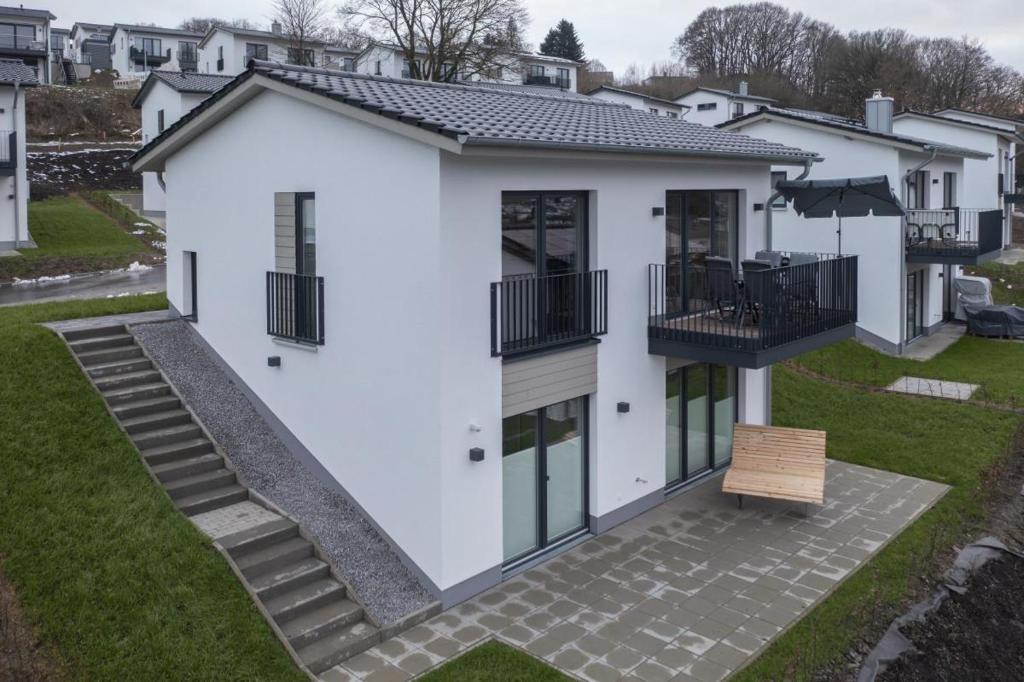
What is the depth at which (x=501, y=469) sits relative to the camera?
960 centimetres

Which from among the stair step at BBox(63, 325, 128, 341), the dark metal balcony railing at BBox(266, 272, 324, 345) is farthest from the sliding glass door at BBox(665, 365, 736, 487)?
the stair step at BBox(63, 325, 128, 341)

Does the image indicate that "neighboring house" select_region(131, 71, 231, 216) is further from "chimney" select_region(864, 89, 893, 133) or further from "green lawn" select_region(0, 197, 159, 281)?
"chimney" select_region(864, 89, 893, 133)

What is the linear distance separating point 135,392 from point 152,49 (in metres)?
63.4

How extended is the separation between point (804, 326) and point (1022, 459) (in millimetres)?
6013

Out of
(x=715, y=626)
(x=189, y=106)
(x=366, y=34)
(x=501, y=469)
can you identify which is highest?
(x=366, y=34)

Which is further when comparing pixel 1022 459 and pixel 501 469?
pixel 1022 459

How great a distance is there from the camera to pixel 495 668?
25.4 feet

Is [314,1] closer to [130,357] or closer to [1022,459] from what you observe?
[130,357]

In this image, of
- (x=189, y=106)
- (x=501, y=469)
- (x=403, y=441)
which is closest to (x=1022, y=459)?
(x=501, y=469)

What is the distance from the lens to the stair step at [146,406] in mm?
10844

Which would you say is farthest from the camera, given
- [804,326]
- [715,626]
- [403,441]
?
[804,326]

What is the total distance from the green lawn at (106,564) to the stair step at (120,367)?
39.5 inches

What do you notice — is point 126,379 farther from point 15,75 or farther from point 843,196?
point 15,75

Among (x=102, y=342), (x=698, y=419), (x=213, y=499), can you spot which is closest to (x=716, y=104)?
(x=698, y=419)
